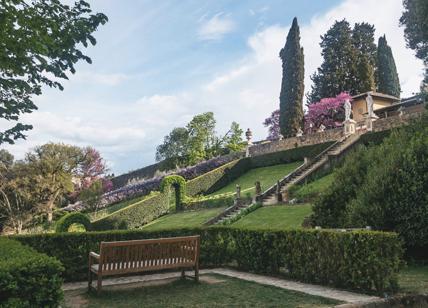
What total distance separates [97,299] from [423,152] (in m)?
8.20

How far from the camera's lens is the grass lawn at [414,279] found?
7051mm

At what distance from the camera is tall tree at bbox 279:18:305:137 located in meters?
38.2

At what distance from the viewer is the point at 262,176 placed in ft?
110

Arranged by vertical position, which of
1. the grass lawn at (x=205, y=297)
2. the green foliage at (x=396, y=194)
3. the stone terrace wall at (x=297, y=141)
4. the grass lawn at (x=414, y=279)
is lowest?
the grass lawn at (x=205, y=297)

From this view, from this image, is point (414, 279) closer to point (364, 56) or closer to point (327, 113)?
point (327, 113)

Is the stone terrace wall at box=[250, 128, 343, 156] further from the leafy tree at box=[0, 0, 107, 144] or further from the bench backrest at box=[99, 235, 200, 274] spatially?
the leafy tree at box=[0, 0, 107, 144]

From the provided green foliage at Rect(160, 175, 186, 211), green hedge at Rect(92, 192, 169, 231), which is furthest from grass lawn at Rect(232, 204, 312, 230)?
green hedge at Rect(92, 192, 169, 231)

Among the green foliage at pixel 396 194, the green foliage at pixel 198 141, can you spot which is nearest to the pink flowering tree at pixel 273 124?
the green foliage at pixel 198 141

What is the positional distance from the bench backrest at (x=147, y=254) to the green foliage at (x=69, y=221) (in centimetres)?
1423

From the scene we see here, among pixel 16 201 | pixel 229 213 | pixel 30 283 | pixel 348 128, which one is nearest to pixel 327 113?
pixel 348 128

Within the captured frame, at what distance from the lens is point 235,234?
11070 mm

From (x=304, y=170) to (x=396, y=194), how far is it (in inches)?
697

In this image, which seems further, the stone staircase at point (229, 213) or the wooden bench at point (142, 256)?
the stone staircase at point (229, 213)

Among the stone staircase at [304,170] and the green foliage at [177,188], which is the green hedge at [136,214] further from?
the stone staircase at [304,170]
